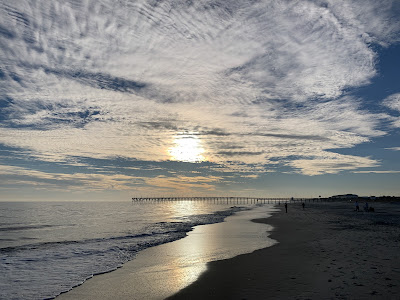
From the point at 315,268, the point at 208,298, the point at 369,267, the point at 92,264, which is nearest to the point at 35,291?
the point at 92,264

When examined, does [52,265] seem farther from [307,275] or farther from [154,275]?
[307,275]

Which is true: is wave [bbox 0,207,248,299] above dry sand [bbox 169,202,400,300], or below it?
below

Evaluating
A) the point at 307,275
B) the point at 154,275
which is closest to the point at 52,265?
the point at 154,275

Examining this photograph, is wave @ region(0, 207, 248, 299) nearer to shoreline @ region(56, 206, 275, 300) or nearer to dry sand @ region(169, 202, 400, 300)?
shoreline @ region(56, 206, 275, 300)

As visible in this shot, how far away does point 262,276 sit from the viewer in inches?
473

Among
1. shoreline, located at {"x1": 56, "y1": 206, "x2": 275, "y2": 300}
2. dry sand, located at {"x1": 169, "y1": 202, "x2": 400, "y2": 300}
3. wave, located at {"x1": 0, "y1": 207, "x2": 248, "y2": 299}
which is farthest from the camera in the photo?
wave, located at {"x1": 0, "y1": 207, "x2": 248, "y2": 299}

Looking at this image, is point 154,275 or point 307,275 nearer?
point 307,275

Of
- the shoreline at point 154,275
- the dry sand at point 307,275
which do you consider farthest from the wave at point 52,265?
the dry sand at point 307,275

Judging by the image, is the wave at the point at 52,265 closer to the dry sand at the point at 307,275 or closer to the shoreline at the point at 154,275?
the shoreline at the point at 154,275

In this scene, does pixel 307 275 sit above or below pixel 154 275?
above

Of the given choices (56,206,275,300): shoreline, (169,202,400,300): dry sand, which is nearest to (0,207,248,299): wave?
(56,206,275,300): shoreline

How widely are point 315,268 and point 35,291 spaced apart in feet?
39.6

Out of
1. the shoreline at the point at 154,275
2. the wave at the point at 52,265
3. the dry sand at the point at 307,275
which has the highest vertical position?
the dry sand at the point at 307,275

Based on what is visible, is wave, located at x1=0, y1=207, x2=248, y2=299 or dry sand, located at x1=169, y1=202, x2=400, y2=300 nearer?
dry sand, located at x1=169, y1=202, x2=400, y2=300
